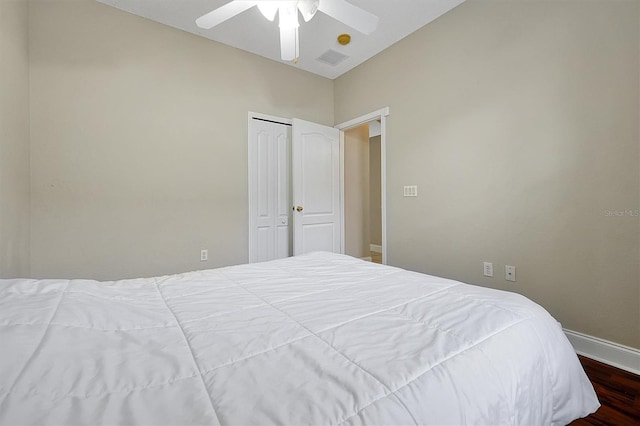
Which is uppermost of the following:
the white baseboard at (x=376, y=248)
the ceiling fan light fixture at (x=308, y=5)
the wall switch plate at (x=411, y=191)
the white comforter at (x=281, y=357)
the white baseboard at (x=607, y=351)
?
the ceiling fan light fixture at (x=308, y=5)

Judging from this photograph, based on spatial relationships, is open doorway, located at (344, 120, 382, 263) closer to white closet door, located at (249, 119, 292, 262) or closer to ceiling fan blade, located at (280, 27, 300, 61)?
white closet door, located at (249, 119, 292, 262)

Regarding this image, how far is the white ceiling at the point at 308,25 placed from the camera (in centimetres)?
252

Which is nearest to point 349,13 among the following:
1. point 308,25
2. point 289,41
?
point 289,41

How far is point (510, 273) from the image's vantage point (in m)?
2.23

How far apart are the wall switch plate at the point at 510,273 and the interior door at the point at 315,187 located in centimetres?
204

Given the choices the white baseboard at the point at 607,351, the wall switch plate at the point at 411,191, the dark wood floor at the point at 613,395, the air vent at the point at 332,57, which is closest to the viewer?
the dark wood floor at the point at 613,395

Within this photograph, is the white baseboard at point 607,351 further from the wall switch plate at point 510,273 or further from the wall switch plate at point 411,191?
the wall switch plate at point 411,191

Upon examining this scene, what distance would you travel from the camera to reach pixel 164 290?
1.19 meters

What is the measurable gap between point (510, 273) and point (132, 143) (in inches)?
138

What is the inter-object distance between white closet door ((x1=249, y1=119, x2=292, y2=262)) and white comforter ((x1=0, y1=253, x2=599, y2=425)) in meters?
2.15

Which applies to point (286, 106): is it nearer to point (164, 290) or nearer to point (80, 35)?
point (80, 35)

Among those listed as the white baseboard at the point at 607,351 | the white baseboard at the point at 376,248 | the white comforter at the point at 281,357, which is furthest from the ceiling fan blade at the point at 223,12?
the white baseboard at the point at 376,248

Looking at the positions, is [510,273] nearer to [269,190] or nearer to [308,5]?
[308,5]

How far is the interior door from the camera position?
11.3ft
